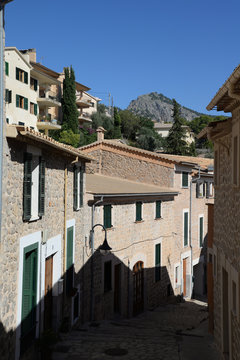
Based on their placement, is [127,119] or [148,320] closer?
[148,320]

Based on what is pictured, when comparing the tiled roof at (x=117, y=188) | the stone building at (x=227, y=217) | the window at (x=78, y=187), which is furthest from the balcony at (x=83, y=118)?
the stone building at (x=227, y=217)

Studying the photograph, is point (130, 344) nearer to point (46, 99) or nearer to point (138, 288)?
point (138, 288)

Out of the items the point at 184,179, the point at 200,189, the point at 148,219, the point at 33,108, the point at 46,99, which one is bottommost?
the point at 148,219

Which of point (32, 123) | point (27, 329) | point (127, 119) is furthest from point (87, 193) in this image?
point (127, 119)

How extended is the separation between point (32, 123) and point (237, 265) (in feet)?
117

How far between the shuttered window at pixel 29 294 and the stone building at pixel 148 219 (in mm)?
6025

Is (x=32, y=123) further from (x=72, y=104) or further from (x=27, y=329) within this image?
(x=27, y=329)

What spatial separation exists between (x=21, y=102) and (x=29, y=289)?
103 feet

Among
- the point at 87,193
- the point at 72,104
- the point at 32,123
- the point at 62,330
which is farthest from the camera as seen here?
the point at 72,104

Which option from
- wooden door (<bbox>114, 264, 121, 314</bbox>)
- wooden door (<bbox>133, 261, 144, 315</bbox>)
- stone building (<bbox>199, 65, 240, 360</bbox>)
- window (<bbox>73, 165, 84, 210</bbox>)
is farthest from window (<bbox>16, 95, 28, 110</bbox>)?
stone building (<bbox>199, 65, 240, 360</bbox>)

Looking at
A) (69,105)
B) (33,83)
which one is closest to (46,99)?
(33,83)

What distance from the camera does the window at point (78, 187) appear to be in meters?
13.2

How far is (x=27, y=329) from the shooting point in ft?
29.2

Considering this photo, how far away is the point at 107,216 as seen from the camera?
1658 cm
